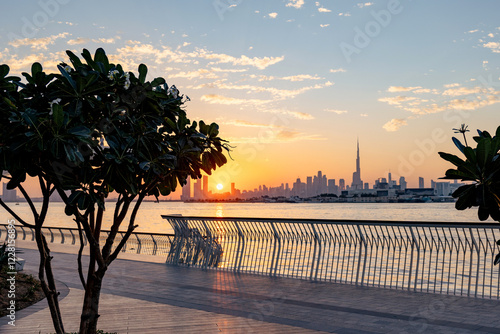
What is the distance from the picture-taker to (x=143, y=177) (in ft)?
17.6

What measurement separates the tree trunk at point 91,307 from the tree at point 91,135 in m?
0.01

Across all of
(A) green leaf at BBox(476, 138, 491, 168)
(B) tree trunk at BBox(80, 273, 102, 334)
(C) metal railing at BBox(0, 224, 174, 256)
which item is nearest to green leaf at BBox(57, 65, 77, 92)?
(B) tree trunk at BBox(80, 273, 102, 334)

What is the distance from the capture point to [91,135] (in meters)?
5.02

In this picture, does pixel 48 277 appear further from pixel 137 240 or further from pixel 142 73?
pixel 137 240

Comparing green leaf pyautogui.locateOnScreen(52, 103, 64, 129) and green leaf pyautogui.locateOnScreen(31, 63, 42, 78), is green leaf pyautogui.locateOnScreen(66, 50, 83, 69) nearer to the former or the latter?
green leaf pyautogui.locateOnScreen(31, 63, 42, 78)

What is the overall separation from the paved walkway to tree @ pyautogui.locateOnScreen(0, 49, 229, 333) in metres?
3.12

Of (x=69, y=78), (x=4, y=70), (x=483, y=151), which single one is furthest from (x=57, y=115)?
(x=483, y=151)

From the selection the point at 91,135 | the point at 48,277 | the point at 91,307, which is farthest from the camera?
the point at 48,277

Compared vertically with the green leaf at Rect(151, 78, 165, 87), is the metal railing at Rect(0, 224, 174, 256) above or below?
below

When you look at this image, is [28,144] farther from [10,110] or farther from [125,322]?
[125,322]

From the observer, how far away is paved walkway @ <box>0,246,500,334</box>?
825 centimetres

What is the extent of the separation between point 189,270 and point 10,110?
1099 cm

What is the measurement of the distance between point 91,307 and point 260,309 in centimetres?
451

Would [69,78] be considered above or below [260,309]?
above
